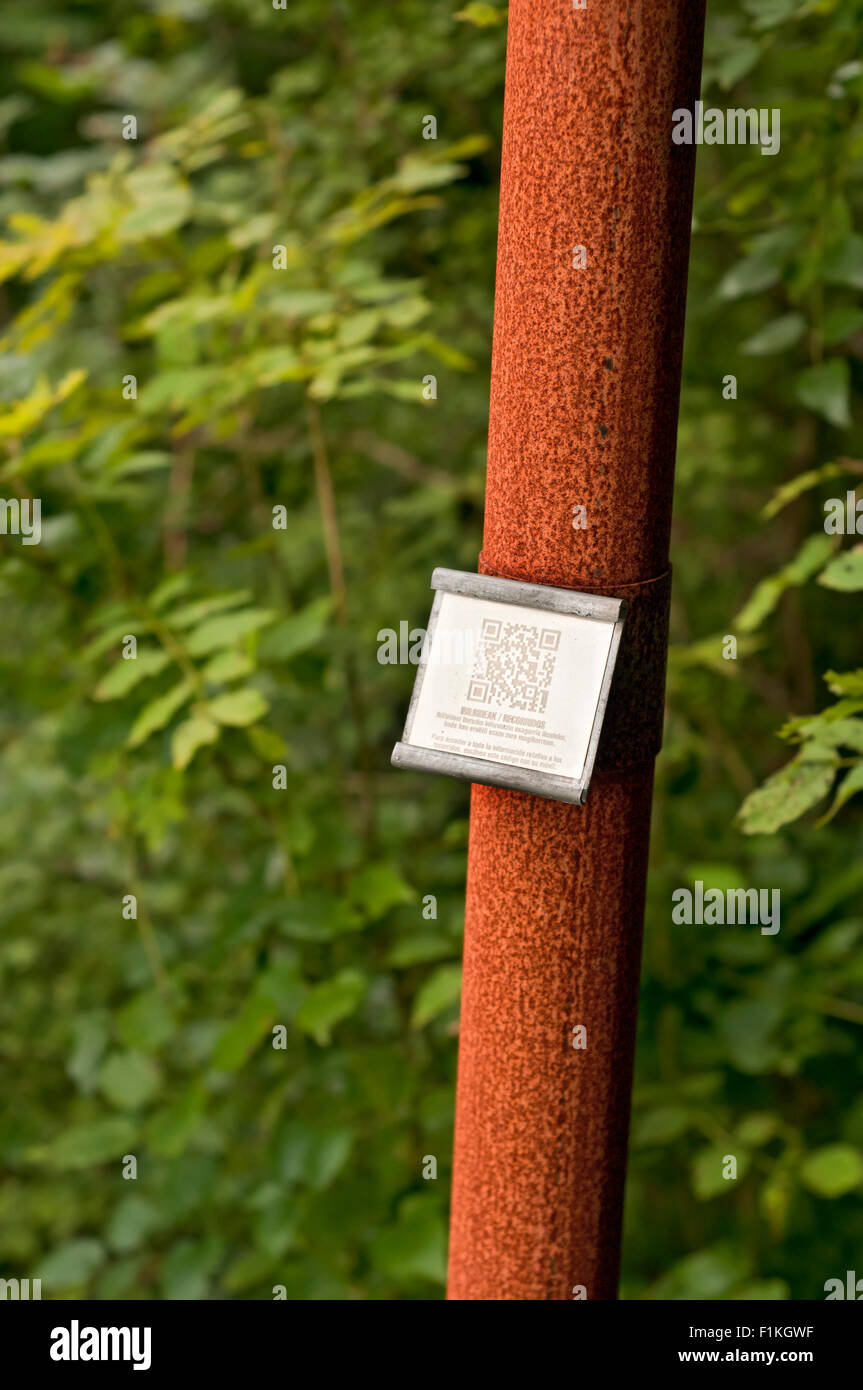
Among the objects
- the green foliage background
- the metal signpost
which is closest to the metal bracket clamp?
the metal signpost

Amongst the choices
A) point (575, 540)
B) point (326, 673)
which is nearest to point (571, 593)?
point (575, 540)

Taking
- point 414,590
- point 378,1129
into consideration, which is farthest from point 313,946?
point 414,590

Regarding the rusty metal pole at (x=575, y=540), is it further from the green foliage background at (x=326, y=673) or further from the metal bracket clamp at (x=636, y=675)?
the green foliage background at (x=326, y=673)

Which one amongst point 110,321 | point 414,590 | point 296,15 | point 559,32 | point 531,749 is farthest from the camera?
point 110,321

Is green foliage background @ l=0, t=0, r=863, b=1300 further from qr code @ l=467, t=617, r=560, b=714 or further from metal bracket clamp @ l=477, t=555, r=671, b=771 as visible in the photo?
qr code @ l=467, t=617, r=560, b=714

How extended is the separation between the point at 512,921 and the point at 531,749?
20 cm

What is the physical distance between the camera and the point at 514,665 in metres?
1.20

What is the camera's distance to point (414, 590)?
2912 millimetres

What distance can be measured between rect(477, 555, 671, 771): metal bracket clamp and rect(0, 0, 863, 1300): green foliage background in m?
0.30

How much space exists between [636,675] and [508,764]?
0.15 meters

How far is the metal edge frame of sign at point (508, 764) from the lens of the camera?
1.17 m

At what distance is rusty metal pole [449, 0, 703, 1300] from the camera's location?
110 cm
